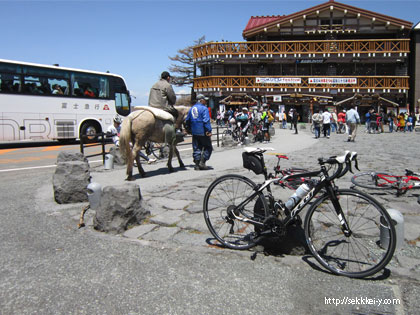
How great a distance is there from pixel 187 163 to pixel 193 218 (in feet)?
17.0

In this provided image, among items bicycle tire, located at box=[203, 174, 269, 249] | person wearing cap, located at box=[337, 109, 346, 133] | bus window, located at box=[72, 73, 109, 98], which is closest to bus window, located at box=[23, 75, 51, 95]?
bus window, located at box=[72, 73, 109, 98]

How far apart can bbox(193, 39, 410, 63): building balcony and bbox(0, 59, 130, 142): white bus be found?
794 inches

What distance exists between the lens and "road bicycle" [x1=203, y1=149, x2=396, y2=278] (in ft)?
10.1

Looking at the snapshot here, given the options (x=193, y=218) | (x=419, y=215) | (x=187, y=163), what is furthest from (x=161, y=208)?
(x=187, y=163)

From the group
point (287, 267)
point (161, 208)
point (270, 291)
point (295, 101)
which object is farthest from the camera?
point (295, 101)

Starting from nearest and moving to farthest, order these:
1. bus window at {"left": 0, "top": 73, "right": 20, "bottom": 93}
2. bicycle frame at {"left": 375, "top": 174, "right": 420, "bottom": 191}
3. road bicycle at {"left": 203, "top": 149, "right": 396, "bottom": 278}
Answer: road bicycle at {"left": 203, "top": 149, "right": 396, "bottom": 278}, bicycle frame at {"left": 375, "top": 174, "right": 420, "bottom": 191}, bus window at {"left": 0, "top": 73, "right": 20, "bottom": 93}

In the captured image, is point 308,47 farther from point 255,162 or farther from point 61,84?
point 255,162

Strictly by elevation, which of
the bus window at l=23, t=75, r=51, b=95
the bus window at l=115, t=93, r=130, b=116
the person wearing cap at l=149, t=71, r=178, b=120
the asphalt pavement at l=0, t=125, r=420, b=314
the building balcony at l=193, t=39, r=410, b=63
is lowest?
the asphalt pavement at l=0, t=125, r=420, b=314

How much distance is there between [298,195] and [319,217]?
2.05 ft

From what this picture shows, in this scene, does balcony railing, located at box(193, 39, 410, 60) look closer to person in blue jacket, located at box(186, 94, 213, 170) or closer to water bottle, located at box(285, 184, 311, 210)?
person in blue jacket, located at box(186, 94, 213, 170)

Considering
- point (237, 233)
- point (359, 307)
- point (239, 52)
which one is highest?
point (239, 52)

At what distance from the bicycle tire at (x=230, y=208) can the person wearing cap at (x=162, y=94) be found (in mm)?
4809

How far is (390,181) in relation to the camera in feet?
19.2

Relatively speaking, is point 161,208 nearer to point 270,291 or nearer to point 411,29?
point 270,291
